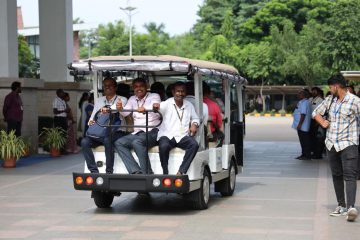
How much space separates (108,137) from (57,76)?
14.7 m

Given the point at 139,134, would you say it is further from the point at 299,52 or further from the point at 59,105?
the point at 299,52

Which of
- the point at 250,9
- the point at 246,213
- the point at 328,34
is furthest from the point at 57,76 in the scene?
the point at 250,9

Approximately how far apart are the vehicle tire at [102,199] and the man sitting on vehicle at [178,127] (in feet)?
4.21

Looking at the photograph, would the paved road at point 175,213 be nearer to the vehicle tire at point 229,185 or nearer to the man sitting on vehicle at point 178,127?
the vehicle tire at point 229,185

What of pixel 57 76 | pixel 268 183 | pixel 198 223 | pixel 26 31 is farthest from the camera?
pixel 26 31

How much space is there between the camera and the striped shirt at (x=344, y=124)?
35.2ft

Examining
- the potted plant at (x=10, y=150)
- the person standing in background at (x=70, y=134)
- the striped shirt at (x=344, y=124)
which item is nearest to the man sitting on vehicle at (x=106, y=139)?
the striped shirt at (x=344, y=124)

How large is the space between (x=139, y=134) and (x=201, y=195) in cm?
127

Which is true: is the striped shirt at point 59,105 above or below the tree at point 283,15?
below

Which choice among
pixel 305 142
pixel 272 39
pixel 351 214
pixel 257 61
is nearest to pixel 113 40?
pixel 257 61

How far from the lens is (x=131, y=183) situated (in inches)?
436

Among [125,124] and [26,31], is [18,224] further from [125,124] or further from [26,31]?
[26,31]

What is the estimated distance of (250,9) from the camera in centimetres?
7219

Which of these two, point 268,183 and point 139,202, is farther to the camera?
point 268,183
